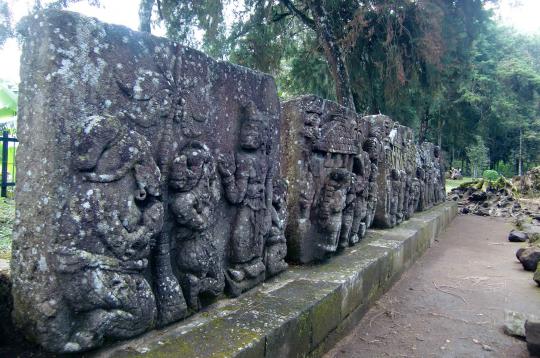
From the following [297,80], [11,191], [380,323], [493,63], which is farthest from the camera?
[493,63]

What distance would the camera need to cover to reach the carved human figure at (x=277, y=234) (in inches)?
145

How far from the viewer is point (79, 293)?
80.4 inches

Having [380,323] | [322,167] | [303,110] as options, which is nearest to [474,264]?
[380,323]

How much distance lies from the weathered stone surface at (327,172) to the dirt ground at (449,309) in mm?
899

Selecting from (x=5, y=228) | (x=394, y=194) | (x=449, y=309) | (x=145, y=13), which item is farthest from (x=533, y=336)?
(x=145, y=13)

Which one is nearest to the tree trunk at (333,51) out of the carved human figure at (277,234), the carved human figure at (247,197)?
the carved human figure at (277,234)

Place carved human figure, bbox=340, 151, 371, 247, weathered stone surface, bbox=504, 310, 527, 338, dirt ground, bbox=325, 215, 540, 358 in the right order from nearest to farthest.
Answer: dirt ground, bbox=325, 215, 540, 358, weathered stone surface, bbox=504, 310, 527, 338, carved human figure, bbox=340, 151, 371, 247

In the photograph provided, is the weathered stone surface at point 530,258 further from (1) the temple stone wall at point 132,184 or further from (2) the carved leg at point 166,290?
(2) the carved leg at point 166,290

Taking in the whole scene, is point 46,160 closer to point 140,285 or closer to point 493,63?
point 140,285

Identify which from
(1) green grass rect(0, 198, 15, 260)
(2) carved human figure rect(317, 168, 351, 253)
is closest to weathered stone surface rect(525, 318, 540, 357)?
(2) carved human figure rect(317, 168, 351, 253)

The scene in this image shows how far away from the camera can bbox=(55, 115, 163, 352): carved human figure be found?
2047mm

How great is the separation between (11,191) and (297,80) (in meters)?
10.4

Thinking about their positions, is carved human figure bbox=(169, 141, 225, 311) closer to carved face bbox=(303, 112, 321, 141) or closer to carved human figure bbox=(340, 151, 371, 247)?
carved face bbox=(303, 112, 321, 141)

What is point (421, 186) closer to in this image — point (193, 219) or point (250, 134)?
point (250, 134)
